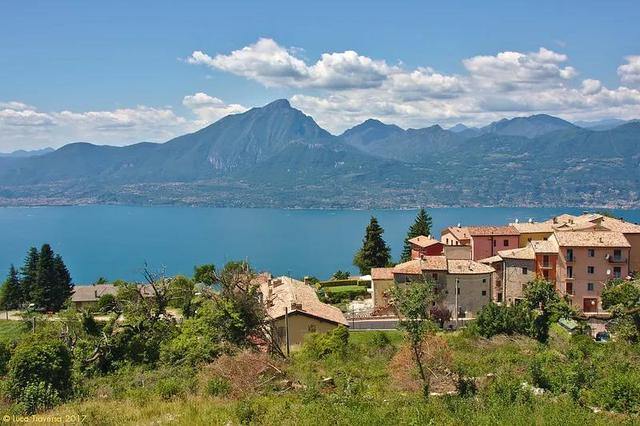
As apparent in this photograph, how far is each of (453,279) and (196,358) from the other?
2105 centimetres

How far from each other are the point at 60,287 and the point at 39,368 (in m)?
39.9

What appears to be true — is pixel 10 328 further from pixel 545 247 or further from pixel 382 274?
pixel 545 247

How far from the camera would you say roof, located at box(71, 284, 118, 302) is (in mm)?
53125

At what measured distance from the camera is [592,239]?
35969mm

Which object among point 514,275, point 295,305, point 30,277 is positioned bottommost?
point 30,277

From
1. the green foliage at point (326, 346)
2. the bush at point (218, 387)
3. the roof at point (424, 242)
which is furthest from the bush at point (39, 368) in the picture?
the roof at point (424, 242)

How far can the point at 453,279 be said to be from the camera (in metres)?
35.2

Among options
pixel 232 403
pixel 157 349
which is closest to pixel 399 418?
pixel 232 403

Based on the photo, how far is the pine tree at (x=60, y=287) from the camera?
4966cm

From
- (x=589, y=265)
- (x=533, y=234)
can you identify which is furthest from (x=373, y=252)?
(x=589, y=265)

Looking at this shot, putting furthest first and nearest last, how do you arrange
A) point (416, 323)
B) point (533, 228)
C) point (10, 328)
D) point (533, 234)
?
point (533, 228) < point (533, 234) < point (10, 328) < point (416, 323)

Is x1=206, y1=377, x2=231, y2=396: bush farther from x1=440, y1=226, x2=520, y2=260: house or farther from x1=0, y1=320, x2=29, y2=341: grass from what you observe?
x1=440, y1=226, x2=520, y2=260: house

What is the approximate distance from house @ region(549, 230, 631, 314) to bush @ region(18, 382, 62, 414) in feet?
102

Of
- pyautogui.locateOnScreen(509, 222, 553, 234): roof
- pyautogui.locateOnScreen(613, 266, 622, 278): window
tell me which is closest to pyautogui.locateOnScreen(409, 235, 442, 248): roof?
pyautogui.locateOnScreen(509, 222, 553, 234): roof
